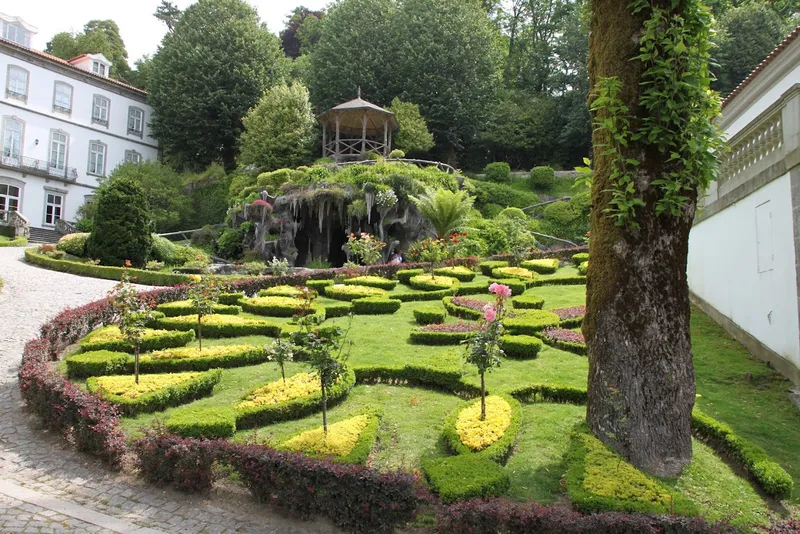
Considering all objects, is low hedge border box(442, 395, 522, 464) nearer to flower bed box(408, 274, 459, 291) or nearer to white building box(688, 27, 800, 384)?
white building box(688, 27, 800, 384)

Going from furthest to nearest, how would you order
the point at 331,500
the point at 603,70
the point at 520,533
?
1. the point at 603,70
2. the point at 331,500
3. the point at 520,533

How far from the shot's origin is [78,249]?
20.8 m

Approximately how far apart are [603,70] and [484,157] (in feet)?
116

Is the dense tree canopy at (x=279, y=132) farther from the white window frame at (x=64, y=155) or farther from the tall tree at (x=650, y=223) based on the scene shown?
the tall tree at (x=650, y=223)

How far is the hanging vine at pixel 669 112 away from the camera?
5.43 metres

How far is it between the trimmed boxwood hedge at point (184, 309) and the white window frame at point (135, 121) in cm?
3240

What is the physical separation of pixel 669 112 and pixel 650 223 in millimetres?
1036

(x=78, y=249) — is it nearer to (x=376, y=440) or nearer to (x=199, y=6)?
(x=376, y=440)

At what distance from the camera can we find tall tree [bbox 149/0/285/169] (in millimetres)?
37281

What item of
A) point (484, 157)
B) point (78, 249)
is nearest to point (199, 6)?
point (484, 157)

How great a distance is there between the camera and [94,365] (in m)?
7.95

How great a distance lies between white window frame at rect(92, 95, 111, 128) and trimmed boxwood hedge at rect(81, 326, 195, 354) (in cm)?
3292

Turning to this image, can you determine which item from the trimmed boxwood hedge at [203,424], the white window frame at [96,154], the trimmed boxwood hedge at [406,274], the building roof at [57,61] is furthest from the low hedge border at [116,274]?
the white window frame at [96,154]

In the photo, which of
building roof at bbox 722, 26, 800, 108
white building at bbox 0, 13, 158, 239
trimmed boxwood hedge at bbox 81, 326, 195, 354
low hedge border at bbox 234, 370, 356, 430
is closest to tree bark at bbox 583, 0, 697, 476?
low hedge border at bbox 234, 370, 356, 430
